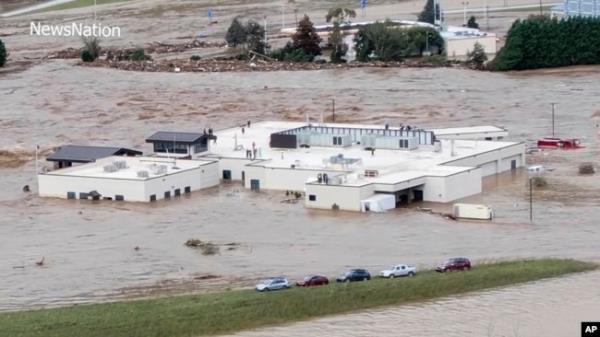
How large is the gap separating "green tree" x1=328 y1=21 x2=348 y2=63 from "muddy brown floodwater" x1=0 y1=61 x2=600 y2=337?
4484 mm

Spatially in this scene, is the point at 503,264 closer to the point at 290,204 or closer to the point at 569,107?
the point at 290,204

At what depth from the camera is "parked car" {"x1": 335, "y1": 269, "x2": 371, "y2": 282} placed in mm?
13844

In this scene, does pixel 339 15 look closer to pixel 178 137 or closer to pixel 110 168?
pixel 178 137

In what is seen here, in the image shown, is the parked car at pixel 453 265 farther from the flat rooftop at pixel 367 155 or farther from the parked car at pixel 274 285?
the flat rooftop at pixel 367 155

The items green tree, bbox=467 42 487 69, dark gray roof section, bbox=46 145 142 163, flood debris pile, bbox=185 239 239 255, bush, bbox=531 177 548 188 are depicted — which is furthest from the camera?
green tree, bbox=467 42 487 69

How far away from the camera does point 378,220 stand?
1695cm

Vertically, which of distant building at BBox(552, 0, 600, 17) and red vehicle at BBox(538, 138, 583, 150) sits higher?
distant building at BBox(552, 0, 600, 17)

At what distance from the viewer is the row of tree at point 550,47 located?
2950cm

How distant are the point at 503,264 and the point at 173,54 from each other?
67.4ft

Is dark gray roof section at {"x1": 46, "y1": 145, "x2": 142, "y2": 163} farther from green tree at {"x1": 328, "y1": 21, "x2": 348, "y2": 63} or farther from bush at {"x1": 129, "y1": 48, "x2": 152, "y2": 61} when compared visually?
bush at {"x1": 129, "y1": 48, "x2": 152, "y2": 61}

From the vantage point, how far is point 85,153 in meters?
20.3

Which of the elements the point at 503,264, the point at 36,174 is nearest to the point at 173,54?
the point at 36,174

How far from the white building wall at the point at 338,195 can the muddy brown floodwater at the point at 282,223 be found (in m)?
0.19

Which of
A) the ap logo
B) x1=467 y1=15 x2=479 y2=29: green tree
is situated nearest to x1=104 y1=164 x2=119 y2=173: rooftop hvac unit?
the ap logo
